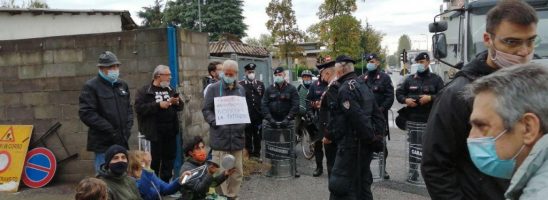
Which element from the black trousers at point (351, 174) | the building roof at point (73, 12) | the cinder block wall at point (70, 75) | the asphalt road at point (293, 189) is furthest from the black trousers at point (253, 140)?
the building roof at point (73, 12)

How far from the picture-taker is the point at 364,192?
5.24 m

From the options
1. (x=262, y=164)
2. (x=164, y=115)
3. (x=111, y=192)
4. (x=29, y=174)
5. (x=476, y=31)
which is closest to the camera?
(x=111, y=192)

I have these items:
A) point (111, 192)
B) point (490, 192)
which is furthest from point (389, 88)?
point (490, 192)

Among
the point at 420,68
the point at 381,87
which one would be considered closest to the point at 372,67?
the point at 381,87

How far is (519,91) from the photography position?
1597 mm

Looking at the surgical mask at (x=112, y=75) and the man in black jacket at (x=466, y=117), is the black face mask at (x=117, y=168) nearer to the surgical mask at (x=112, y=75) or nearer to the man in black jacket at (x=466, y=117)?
the surgical mask at (x=112, y=75)

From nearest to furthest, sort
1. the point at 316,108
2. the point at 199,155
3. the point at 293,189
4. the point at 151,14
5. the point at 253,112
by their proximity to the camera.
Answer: the point at 199,155 → the point at 293,189 → the point at 316,108 → the point at 253,112 → the point at 151,14

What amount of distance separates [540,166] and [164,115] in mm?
5211

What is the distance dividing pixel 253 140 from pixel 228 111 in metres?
3.35

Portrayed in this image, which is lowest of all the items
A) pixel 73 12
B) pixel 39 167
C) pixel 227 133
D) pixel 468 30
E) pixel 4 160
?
pixel 39 167

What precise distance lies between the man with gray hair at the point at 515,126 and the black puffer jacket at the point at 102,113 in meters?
4.41

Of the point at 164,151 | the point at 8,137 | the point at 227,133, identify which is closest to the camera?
the point at 227,133

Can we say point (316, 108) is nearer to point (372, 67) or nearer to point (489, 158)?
point (372, 67)

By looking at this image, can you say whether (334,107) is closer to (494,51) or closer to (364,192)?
(364,192)
